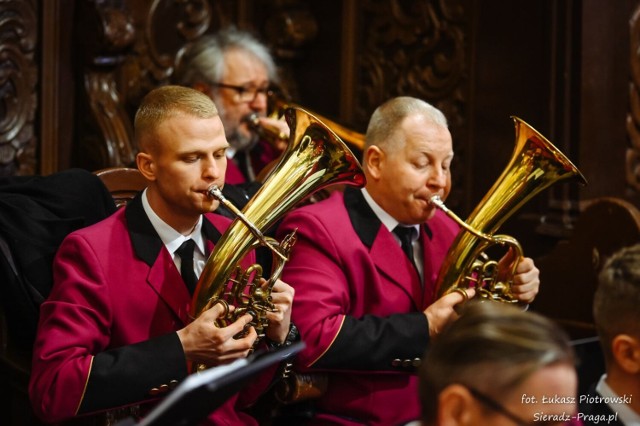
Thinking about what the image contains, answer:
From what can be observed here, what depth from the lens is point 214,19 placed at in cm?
502

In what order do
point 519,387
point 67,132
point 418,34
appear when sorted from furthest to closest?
point 418,34 < point 67,132 < point 519,387

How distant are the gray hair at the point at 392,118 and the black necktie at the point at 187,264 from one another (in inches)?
28.5

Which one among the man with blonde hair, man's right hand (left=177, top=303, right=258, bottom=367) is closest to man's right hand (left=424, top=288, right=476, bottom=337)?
the man with blonde hair

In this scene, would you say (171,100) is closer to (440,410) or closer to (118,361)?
(118,361)

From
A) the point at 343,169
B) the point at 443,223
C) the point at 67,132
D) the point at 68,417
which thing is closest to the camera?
the point at 68,417

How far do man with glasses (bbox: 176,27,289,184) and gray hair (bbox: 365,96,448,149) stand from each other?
138 cm

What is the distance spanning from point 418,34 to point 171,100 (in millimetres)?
2432

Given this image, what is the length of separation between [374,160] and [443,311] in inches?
21.2

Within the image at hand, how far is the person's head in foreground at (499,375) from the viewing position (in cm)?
164

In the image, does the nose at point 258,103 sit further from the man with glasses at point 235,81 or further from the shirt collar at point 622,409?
the shirt collar at point 622,409

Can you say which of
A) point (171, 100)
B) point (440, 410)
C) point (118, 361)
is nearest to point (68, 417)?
point (118, 361)

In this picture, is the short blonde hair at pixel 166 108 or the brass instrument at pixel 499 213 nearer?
the short blonde hair at pixel 166 108

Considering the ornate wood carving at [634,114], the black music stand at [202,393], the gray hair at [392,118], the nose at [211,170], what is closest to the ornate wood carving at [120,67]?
the gray hair at [392,118]

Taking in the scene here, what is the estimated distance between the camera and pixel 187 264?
2.76 meters
